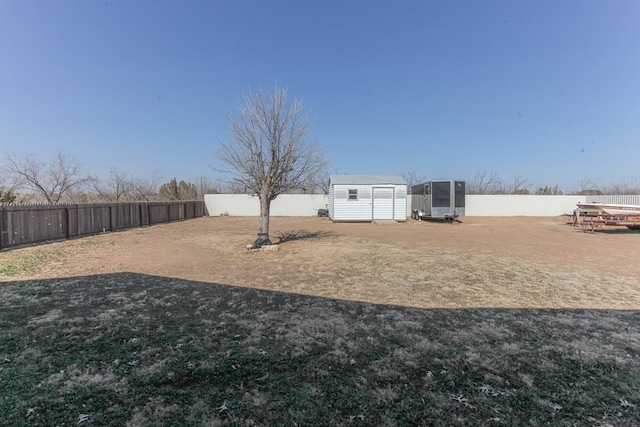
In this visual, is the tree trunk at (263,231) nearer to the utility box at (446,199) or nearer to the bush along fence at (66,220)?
the bush along fence at (66,220)

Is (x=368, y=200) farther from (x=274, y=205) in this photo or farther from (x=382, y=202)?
(x=274, y=205)

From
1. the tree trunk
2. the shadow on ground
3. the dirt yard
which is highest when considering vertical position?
the tree trunk

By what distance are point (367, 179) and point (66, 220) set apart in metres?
15.2

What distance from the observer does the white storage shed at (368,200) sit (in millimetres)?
18719

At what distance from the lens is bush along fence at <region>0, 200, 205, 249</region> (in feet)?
28.1

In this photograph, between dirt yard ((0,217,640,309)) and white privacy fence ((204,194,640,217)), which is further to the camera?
white privacy fence ((204,194,640,217))

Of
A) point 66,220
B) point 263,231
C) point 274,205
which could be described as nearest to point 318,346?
point 263,231

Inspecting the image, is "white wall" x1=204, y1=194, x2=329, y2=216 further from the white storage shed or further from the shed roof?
the white storage shed

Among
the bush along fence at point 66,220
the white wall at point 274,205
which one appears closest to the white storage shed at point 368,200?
the white wall at point 274,205

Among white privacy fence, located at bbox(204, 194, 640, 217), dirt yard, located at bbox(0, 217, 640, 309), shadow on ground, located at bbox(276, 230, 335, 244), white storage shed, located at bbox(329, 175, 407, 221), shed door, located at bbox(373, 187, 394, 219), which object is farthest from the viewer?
white privacy fence, located at bbox(204, 194, 640, 217)

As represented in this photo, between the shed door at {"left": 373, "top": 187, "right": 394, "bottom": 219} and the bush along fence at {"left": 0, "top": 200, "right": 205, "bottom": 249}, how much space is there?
12904 mm

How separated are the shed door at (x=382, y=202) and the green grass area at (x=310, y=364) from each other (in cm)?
1514

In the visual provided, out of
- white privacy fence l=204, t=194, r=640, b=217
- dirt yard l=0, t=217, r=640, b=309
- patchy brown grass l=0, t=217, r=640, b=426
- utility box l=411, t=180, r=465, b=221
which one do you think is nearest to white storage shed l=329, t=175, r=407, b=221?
utility box l=411, t=180, r=465, b=221

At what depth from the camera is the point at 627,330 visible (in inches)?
133
